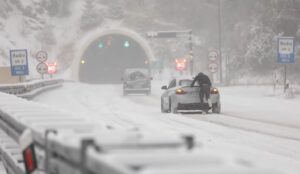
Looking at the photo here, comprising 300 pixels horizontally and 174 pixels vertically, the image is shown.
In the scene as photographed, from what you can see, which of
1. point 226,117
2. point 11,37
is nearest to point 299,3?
point 226,117

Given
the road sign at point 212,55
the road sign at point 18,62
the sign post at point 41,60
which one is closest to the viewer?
the road sign at point 18,62

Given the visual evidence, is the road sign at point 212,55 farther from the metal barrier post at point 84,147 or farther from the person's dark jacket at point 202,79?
the metal barrier post at point 84,147

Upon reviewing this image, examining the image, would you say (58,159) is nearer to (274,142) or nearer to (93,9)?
(274,142)

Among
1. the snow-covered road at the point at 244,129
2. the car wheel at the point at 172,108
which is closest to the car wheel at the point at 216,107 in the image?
the snow-covered road at the point at 244,129

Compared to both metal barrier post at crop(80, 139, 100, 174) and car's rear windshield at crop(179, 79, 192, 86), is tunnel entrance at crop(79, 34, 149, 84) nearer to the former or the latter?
car's rear windshield at crop(179, 79, 192, 86)

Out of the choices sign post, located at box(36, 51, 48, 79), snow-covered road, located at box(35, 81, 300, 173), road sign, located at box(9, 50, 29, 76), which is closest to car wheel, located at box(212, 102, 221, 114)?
snow-covered road, located at box(35, 81, 300, 173)

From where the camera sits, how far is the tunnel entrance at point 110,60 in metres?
97.0

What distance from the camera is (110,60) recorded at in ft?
325

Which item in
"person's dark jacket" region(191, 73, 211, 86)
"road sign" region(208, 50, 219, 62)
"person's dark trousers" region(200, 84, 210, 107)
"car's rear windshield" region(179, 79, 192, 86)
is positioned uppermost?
"road sign" region(208, 50, 219, 62)

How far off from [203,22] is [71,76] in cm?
2128

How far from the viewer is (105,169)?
4.24m

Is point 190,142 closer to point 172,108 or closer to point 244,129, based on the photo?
point 244,129

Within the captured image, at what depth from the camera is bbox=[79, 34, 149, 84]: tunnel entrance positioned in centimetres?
9700

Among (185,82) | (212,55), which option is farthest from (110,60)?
(185,82)
